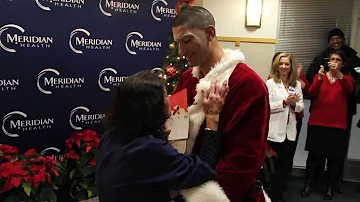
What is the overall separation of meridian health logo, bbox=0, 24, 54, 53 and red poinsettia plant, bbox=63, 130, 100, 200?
2.84 feet

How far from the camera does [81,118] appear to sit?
11.3 ft

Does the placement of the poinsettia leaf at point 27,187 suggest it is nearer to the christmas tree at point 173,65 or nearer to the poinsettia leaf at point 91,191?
the poinsettia leaf at point 91,191

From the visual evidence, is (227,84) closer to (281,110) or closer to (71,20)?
(71,20)

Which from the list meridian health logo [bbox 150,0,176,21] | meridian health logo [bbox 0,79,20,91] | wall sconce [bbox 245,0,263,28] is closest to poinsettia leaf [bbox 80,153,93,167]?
meridian health logo [bbox 0,79,20,91]

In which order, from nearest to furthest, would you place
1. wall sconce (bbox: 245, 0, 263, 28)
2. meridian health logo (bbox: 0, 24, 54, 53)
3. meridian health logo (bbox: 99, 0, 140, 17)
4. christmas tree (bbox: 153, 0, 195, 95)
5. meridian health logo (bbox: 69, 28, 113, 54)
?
meridian health logo (bbox: 0, 24, 54, 53), meridian health logo (bbox: 69, 28, 113, 54), meridian health logo (bbox: 99, 0, 140, 17), christmas tree (bbox: 153, 0, 195, 95), wall sconce (bbox: 245, 0, 263, 28)

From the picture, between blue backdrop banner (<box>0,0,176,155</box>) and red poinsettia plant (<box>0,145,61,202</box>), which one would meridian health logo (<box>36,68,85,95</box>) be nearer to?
blue backdrop banner (<box>0,0,176,155</box>)

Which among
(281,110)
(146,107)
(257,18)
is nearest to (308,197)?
(281,110)

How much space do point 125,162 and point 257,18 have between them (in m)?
4.04

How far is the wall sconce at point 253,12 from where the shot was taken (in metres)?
4.84

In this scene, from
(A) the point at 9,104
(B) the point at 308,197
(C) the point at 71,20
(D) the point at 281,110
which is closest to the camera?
(A) the point at 9,104

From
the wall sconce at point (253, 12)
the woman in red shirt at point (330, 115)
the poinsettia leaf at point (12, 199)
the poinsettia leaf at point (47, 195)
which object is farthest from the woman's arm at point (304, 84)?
the poinsettia leaf at point (12, 199)

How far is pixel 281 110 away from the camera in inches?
150

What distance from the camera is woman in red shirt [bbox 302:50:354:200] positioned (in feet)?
13.1

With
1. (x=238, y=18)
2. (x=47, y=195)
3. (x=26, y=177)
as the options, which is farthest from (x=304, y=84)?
(x=26, y=177)
